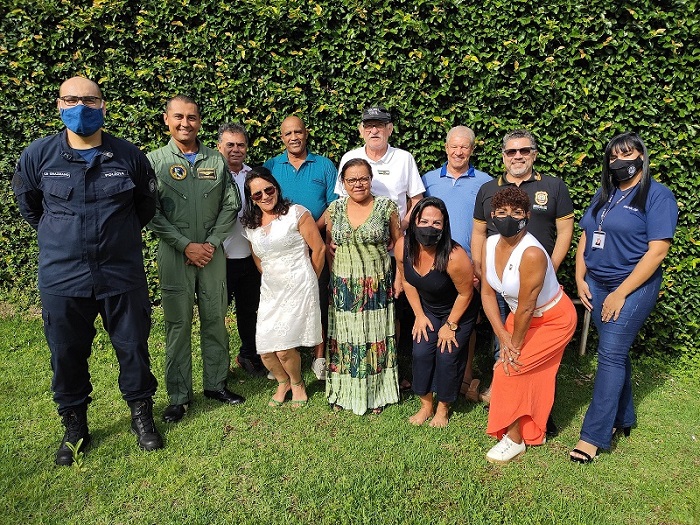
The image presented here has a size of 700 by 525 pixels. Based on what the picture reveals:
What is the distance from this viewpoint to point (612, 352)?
351cm

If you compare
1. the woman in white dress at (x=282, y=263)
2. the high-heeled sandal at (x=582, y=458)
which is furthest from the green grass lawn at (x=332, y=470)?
the woman in white dress at (x=282, y=263)

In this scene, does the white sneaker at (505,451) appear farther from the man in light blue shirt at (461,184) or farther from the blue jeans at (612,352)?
the man in light blue shirt at (461,184)

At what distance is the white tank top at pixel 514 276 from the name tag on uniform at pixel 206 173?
2.11 m

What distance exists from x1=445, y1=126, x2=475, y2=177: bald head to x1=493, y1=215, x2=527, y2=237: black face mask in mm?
1053

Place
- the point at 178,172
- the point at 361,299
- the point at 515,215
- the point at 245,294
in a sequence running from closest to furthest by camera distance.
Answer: the point at 515,215 → the point at 178,172 → the point at 361,299 → the point at 245,294

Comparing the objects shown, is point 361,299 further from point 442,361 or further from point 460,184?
point 460,184

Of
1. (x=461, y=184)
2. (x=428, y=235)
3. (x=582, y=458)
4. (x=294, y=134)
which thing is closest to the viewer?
(x=582, y=458)

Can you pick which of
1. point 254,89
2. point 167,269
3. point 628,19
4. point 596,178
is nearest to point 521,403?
point 596,178

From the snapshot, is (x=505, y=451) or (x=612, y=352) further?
(x=505, y=451)

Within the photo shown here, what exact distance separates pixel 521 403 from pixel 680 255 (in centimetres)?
238

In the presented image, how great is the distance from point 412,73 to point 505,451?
10.8ft

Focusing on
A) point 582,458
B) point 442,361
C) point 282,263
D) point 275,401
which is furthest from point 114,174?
point 582,458

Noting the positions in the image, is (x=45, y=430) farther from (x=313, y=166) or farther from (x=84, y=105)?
(x=313, y=166)

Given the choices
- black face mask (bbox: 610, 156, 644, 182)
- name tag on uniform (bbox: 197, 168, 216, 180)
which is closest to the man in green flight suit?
name tag on uniform (bbox: 197, 168, 216, 180)
